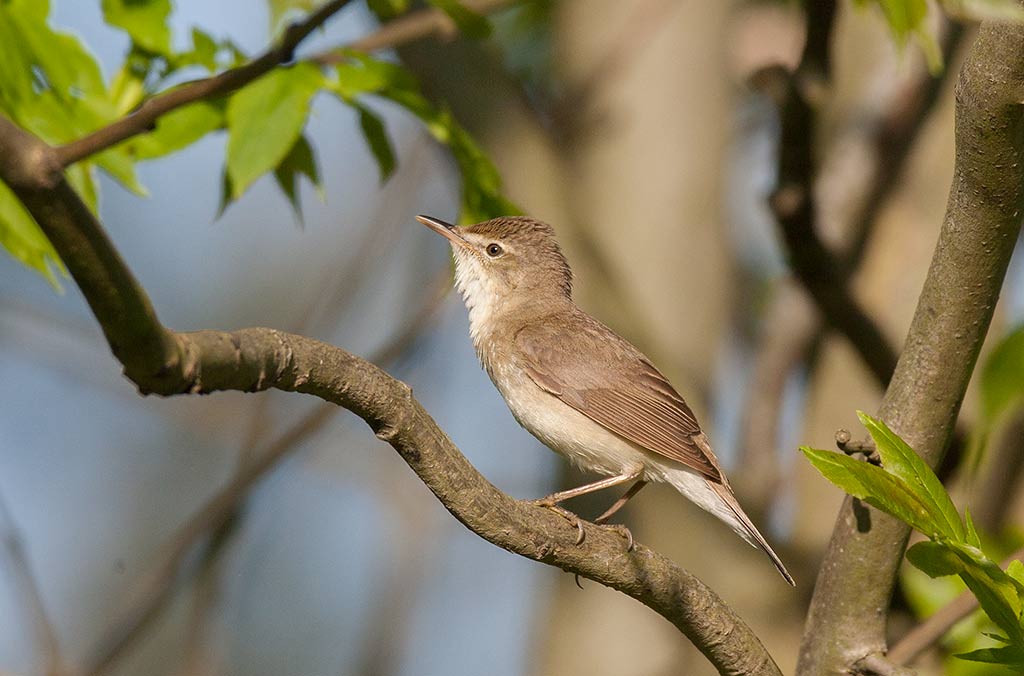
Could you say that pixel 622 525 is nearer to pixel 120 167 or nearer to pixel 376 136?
pixel 376 136

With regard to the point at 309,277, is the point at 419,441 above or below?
above

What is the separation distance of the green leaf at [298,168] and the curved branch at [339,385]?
145 centimetres

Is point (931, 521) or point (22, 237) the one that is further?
point (22, 237)

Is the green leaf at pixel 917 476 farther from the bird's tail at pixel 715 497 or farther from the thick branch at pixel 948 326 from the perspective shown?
the bird's tail at pixel 715 497

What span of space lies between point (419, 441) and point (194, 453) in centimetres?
1011

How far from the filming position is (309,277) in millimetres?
12703

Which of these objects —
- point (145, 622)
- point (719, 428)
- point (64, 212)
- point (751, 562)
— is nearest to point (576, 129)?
point (719, 428)

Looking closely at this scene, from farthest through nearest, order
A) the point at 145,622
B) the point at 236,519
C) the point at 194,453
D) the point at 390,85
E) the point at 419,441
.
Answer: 1. the point at 194,453
2. the point at 236,519
3. the point at 145,622
4. the point at 390,85
5. the point at 419,441

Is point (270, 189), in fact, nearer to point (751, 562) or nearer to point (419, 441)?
point (751, 562)

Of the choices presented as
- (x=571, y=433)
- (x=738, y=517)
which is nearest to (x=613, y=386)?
(x=571, y=433)

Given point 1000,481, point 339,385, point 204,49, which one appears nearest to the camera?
point 339,385

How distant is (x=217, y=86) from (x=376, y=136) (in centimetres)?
93

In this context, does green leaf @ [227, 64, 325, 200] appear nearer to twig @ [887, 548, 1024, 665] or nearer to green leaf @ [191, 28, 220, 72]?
green leaf @ [191, 28, 220, 72]

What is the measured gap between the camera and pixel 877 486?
2.11m
